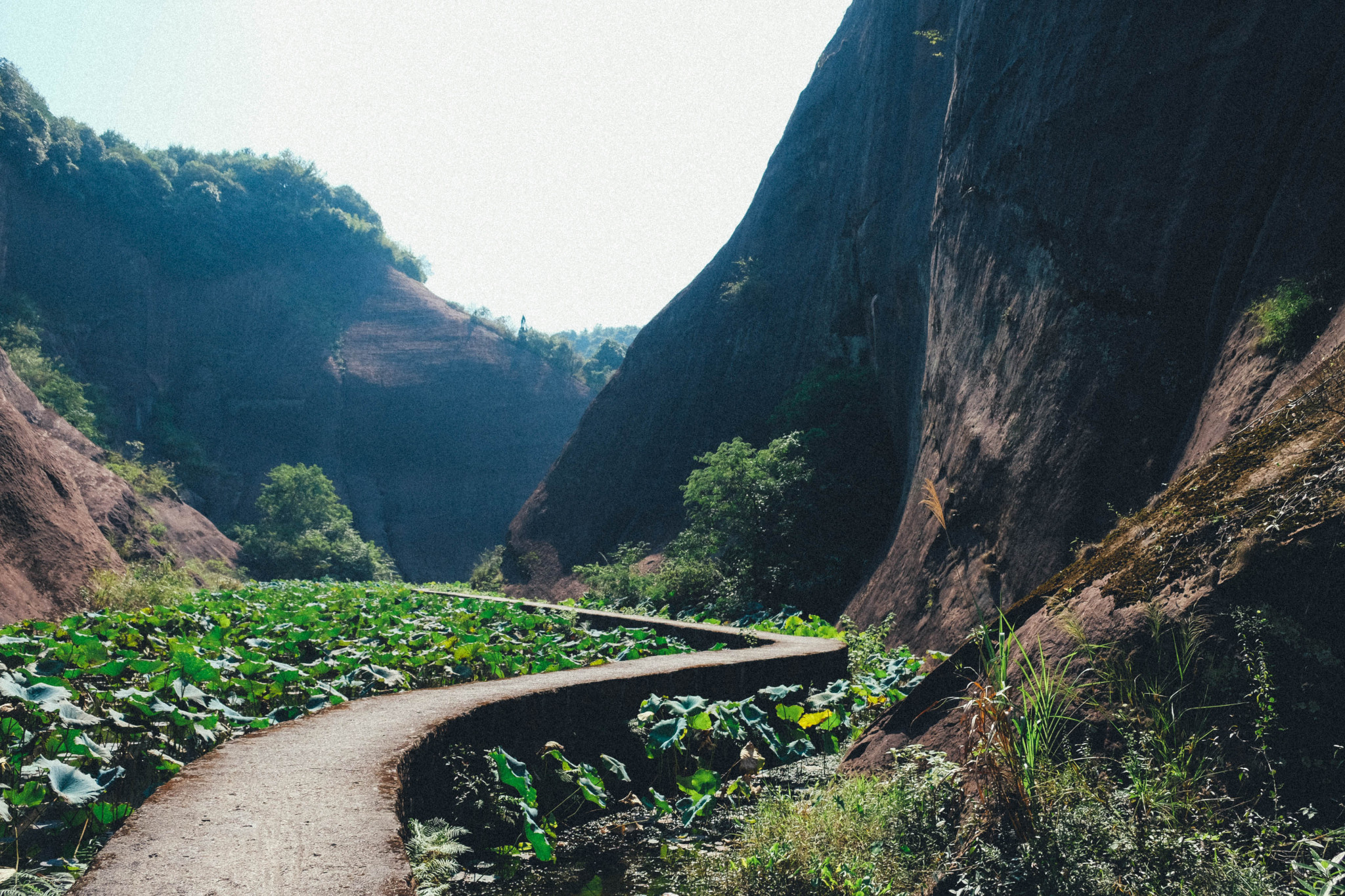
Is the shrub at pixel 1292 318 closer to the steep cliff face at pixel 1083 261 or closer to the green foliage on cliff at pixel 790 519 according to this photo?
the steep cliff face at pixel 1083 261

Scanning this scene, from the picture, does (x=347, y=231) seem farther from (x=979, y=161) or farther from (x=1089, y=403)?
(x=1089, y=403)

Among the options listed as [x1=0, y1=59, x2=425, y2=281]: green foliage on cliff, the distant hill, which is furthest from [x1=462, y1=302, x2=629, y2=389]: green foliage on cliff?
[x1=0, y1=59, x2=425, y2=281]: green foliage on cliff

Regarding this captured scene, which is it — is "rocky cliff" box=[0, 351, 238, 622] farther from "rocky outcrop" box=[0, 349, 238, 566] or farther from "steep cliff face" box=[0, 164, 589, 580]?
"steep cliff face" box=[0, 164, 589, 580]

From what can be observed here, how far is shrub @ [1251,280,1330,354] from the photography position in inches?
203

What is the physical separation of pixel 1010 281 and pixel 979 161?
2.53 m

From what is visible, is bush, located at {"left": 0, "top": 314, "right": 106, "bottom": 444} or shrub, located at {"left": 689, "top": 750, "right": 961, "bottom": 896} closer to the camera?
shrub, located at {"left": 689, "top": 750, "right": 961, "bottom": 896}

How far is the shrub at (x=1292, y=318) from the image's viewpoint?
16.9 ft

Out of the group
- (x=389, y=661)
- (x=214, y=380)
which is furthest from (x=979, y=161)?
(x=214, y=380)

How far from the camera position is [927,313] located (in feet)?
43.0

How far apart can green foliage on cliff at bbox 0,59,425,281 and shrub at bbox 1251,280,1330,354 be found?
178ft

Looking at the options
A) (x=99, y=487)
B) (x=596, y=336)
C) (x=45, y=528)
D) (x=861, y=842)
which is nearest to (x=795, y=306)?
(x=45, y=528)

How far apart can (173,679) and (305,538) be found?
112 ft

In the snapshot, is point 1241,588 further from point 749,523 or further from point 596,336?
point 596,336

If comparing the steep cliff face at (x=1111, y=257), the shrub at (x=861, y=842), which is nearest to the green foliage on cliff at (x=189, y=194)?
the steep cliff face at (x=1111, y=257)
